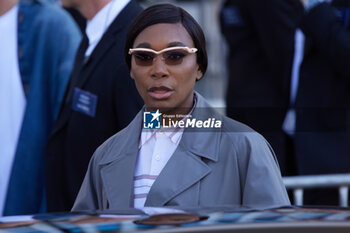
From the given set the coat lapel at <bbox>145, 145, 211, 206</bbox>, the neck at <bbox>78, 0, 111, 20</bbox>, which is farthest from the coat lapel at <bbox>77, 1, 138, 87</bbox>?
the coat lapel at <bbox>145, 145, 211, 206</bbox>

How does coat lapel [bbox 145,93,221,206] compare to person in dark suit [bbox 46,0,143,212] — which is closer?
coat lapel [bbox 145,93,221,206]

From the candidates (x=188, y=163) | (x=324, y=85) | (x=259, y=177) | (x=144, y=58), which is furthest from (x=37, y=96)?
(x=259, y=177)

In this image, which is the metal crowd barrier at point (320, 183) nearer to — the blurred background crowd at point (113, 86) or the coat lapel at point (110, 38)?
the blurred background crowd at point (113, 86)

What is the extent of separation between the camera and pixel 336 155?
438 cm

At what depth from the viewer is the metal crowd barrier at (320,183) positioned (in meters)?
3.92

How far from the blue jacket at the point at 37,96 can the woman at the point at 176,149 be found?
5.00 feet

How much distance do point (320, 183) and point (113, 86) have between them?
53.9 inches

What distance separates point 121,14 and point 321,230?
50.0 inches

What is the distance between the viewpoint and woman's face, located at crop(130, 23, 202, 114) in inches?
94.1

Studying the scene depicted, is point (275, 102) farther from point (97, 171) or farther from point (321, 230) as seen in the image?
point (321, 230)

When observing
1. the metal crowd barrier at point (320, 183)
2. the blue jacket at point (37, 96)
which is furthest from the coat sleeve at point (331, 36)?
the blue jacket at point (37, 96)

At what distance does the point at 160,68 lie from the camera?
2.39 m

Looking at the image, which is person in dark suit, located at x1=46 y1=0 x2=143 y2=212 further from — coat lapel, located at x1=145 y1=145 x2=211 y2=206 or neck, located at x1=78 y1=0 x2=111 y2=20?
coat lapel, located at x1=145 y1=145 x2=211 y2=206

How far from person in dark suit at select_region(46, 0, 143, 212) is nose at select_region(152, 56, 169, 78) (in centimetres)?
26
